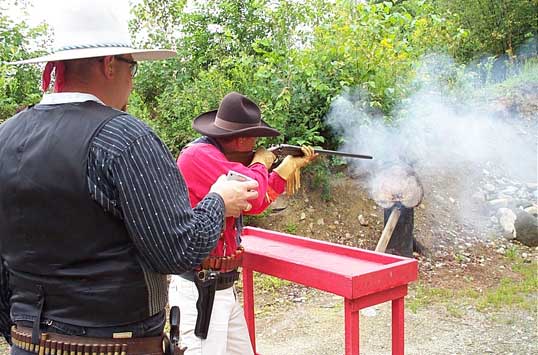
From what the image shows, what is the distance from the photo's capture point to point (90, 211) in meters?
1.48

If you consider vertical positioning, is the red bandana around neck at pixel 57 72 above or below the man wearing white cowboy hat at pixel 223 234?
above

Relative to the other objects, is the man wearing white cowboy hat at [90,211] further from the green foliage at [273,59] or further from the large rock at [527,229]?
the large rock at [527,229]

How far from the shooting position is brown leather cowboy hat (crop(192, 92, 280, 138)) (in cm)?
281

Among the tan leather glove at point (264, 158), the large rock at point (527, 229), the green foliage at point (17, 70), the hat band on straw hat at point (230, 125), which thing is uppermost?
the green foliage at point (17, 70)

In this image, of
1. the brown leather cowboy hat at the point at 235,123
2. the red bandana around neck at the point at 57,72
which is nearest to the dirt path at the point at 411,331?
the brown leather cowboy hat at the point at 235,123

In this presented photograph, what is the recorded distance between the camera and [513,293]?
516cm

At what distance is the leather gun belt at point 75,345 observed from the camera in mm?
1562

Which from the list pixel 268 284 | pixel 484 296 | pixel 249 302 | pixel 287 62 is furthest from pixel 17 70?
pixel 484 296

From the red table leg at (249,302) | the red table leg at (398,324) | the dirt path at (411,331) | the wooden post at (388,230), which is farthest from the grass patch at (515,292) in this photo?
the red table leg at (398,324)

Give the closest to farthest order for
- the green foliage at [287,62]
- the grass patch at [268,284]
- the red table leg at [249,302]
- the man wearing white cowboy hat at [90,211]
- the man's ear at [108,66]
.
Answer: the man wearing white cowboy hat at [90,211] → the man's ear at [108,66] → the red table leg at [249,302] → the grass patch at [268,284] → the green foliage at [287,62]

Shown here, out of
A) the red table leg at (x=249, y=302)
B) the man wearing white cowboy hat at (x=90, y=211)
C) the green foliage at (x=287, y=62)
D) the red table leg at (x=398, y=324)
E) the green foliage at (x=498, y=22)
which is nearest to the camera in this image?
the man wearing white cowboy hat at (x=90, y=211)

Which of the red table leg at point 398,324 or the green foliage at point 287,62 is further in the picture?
the green foliage at point 287,62

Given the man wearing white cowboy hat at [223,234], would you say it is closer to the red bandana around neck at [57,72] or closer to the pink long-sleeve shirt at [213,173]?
the pink long-sleeve shirt at [213,173]

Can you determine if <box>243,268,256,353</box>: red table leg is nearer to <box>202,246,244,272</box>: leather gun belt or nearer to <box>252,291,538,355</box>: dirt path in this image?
<box>202,246,244,272</box>: leather gun belt
